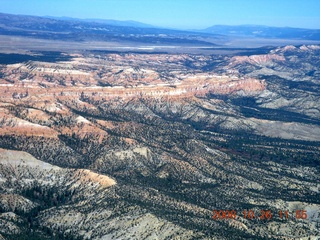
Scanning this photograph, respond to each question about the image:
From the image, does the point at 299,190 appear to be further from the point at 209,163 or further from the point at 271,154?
the point at 271,154

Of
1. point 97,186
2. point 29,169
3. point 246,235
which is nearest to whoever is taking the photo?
point 246,235

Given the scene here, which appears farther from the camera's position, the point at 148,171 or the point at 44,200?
the point at 148,171

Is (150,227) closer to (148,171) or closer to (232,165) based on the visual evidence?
(148,171)

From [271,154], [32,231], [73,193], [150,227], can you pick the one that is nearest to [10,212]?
[32,231]

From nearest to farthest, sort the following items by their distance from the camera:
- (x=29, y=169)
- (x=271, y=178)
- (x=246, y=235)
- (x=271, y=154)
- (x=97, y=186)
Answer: (x=246, y=235), (x=97, y=186), (x=29, y=169), (x=271, y=178), (x=271, y=154)

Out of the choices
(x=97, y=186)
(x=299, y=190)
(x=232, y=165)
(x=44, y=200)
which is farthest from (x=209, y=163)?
(x=44, y=200)

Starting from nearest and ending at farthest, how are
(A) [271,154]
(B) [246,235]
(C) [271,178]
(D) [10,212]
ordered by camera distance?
(B) [246,235]
(D) [10,212]
(C) [271,178]
(A) [271,154]

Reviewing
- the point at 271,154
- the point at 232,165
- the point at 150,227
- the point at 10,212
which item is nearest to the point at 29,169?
the point at 10,212

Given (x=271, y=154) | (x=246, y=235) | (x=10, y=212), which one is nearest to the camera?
(x=246, y=235)

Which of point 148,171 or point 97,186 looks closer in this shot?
point 97,186
